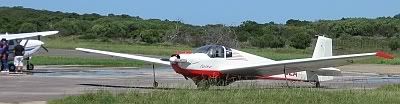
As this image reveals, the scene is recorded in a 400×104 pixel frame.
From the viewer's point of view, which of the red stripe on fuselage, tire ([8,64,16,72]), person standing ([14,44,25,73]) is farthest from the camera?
tire ([8,64,16,72])

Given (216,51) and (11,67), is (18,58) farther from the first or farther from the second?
(216,51)

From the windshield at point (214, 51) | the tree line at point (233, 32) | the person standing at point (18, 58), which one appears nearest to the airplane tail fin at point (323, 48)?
the windshield at point (214, 51)

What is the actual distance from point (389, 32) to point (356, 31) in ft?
17.3

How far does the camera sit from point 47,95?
18.6 m

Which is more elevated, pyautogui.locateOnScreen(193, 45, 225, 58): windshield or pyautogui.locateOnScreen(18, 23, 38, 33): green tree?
pyautogui.locateOnScreen(18, 23, 38, 33): green tree

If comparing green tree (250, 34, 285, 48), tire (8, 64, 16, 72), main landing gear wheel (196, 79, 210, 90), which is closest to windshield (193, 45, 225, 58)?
main landing gear wheel (196, 79, 210, 90)

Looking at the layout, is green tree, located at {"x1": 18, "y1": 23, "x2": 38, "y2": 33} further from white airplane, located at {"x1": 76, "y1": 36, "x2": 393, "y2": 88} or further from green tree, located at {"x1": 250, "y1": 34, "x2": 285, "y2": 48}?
white airplane, located at {"x1": 76, "y1": 36, "x2": 393, "y2": 88}

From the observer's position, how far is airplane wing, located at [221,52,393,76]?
22172 millimetres

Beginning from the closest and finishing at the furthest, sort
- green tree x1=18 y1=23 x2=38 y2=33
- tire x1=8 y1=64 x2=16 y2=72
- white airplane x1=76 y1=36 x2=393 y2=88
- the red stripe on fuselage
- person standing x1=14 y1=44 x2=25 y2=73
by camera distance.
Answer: white airplane x1=76 y1=36 x2=393 y2=88, the red stripe on fuselage, person standing x1=14 y1=44 x2=25 y2=73, tire x1=8 y1=64 x2=16 y2=72, green tree x1=18 y1=23 x2=38 y2=33

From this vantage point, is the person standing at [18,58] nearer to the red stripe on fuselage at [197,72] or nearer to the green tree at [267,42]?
the red stripe on fuselage at [197,72]

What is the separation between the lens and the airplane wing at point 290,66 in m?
22.2

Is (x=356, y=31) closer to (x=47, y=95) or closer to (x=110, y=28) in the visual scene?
(x=110, y=28)

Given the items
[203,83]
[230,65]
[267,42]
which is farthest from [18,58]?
[267,42]

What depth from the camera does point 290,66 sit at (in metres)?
22.9
